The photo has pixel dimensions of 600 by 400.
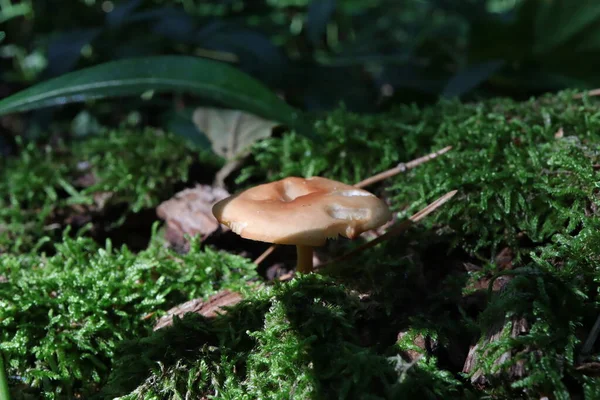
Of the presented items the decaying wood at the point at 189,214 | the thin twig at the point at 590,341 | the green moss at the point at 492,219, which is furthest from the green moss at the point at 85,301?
the thin twig at the point at 590,341

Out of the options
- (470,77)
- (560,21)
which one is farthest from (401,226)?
(560,21)

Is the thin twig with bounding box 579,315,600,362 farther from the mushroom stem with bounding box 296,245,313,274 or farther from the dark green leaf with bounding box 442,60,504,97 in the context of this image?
the dark green leaf with bounding box 442,60,504,97

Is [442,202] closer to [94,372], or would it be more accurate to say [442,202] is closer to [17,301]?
[94,372]

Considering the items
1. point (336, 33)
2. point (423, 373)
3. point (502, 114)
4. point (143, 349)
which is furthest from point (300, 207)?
point (336, 33)

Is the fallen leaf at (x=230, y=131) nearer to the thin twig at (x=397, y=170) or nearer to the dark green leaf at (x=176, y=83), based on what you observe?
the dark green leaf at (x=176, y=83)

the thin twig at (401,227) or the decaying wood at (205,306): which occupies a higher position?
the thin twig at (401,227)

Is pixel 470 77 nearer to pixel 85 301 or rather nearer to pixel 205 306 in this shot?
pixel 205 306
